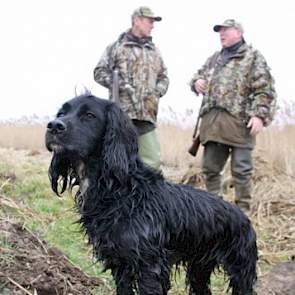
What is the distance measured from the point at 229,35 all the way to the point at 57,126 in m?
3.68

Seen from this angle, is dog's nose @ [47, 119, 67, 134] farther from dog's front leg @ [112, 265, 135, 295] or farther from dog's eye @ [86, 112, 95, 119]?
dog's front leg @ [112, 265, 135, 295]

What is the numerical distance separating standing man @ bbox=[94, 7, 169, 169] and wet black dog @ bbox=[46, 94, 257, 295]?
3027 millimetres

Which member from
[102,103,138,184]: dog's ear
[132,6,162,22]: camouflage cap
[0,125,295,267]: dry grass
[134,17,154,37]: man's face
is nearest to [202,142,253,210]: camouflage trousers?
[0,125,295,267]: dry grass

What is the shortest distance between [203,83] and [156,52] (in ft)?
2.29

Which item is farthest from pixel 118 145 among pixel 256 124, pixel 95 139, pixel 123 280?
pixel 256 124

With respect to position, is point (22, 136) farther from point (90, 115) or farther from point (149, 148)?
point (90, 115)

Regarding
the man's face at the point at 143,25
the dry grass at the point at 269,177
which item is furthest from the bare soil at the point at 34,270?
the man's face at the point at 143,25

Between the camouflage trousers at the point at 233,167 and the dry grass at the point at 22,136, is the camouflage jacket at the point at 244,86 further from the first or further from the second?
the dry grass at the point at 22,136

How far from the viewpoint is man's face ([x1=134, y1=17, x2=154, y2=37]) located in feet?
22.5

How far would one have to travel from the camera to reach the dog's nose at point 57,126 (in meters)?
3.41

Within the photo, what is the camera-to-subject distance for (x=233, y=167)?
685 cm

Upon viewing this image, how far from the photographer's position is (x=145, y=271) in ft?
11.9

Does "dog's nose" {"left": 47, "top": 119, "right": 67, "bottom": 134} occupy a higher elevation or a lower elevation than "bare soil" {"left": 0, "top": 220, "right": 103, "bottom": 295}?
higher

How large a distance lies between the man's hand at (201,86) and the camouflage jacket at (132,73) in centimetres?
51
